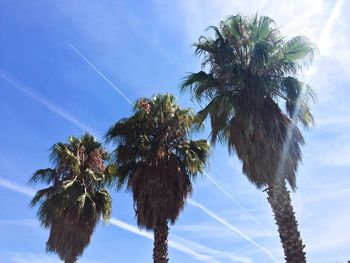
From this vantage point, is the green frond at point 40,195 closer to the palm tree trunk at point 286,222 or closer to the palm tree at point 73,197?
the palm tree at point 73,197

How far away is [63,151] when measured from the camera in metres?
22.7

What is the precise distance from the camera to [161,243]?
16.9 m

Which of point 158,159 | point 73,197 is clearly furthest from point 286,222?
point 73,197

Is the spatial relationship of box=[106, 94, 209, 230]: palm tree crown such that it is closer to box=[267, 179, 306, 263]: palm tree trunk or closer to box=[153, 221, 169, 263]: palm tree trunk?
box=[153, 221, 169, 263]: palm tree trunk

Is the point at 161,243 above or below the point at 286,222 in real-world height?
above

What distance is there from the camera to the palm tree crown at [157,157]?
17859 mm

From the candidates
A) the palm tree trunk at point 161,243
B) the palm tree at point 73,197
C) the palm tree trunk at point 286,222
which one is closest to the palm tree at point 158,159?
the palm tree trunk at point 161,243

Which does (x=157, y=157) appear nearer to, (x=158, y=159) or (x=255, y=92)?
(x=158, y=159)

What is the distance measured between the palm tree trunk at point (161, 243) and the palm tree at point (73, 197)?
4903 millimetres

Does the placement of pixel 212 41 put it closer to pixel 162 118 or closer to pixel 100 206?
pixel 162 118

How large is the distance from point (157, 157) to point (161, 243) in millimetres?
3924

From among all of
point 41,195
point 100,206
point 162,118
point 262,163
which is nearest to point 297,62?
point 262,163

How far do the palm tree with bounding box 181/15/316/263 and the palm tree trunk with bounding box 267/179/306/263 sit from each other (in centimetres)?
3

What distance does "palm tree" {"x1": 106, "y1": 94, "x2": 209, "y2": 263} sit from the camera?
1766cm
